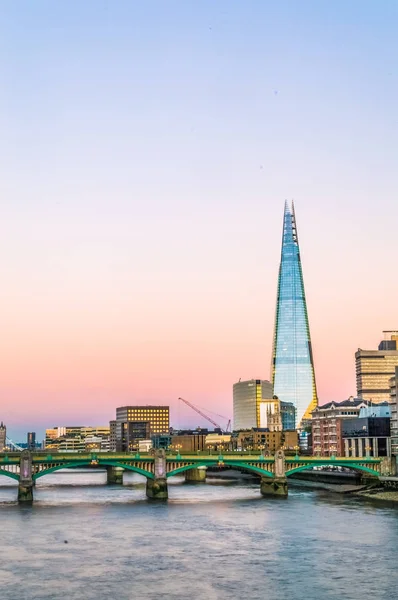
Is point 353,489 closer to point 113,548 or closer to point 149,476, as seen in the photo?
point 149,476

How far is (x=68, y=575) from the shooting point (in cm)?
7888

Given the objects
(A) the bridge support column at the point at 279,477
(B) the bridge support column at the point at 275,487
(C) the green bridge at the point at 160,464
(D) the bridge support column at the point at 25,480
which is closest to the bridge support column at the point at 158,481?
(C) the green bridge at the point at 160,464

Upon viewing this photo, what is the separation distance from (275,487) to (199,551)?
71.4 meters

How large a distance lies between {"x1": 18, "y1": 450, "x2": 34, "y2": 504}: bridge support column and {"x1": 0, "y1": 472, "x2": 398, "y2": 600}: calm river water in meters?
4.39

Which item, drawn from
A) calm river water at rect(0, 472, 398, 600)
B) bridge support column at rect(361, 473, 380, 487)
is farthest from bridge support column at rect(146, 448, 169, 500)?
bridge support column at rect(361, 473, 380, 487)

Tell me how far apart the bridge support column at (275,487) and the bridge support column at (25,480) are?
4555cm

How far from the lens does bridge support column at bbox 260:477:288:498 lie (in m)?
160

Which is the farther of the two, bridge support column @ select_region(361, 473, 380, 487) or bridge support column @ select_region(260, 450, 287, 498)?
bridge support column @ select_region(361, 473, 380, 487)

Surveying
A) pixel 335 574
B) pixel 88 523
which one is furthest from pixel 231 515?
pixel 335 574

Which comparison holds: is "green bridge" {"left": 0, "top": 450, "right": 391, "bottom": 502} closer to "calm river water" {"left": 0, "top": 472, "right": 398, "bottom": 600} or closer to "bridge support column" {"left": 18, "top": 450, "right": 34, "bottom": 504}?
"bridge support column" {"left": 18, "top": 450, "right": 34, "bottom": 504}

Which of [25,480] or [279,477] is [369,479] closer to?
[279,477]

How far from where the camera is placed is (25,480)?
5768 inches

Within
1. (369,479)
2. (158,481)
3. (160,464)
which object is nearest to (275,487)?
(158,481)

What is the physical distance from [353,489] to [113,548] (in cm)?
8588
